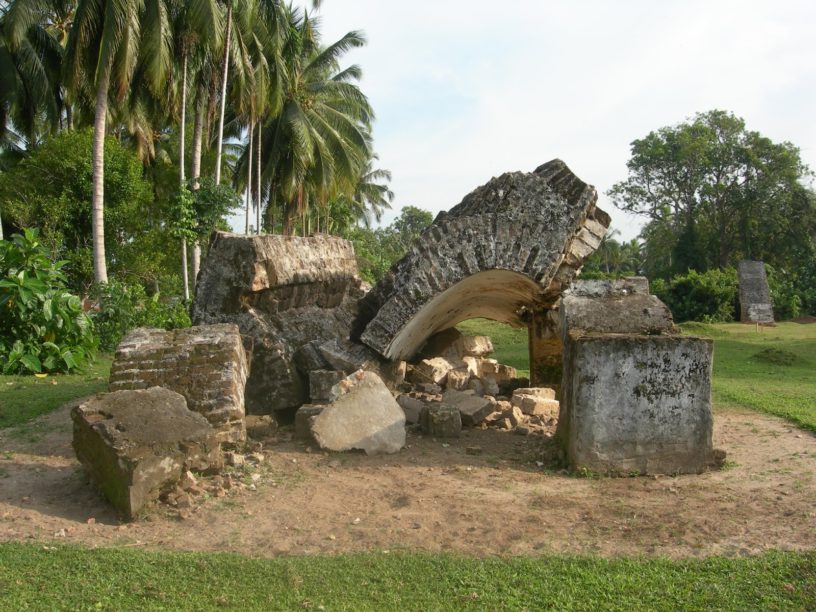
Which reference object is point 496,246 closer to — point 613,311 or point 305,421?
point 613,311

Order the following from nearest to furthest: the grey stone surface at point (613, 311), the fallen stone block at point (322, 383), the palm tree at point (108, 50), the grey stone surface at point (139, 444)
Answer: the grey stone surface at point (139, 444) < the grey stone surface at point (613, 311) < the fallen stone block at point (322, 383) < the palm tree at point (108, 50)

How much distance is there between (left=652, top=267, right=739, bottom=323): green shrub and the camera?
2514 cm

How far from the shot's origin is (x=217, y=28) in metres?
17.1

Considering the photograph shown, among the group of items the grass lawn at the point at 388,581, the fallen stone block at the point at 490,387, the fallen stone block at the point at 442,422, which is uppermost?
the fallen stone block at the point at 490,387

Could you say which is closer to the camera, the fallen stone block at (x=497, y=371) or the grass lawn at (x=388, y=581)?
the grass lawn at (x=388, y=581)

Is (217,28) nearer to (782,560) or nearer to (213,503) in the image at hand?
(213,503)

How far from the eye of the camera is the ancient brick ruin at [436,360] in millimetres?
5316

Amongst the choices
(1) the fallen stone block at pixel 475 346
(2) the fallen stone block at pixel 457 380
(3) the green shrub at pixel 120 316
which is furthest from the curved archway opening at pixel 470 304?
(3) the green shrub at pixel 120 316

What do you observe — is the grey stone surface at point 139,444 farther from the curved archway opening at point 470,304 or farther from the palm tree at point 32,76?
the palm tree at point 32,76

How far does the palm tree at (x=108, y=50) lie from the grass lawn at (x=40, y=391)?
562cm

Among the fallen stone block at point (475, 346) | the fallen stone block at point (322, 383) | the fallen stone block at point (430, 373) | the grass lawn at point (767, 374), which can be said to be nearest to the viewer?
the fallen stone block at point (322, 383)

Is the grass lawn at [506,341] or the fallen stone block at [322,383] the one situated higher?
the grass lawn at [506,341]

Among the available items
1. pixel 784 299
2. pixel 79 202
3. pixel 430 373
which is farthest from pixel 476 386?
pixel 784 299

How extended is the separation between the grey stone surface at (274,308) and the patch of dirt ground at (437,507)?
36.3 inches
